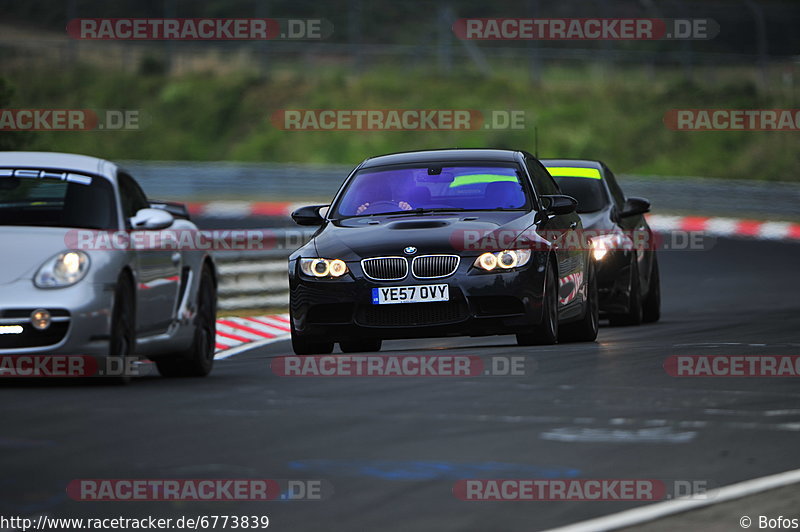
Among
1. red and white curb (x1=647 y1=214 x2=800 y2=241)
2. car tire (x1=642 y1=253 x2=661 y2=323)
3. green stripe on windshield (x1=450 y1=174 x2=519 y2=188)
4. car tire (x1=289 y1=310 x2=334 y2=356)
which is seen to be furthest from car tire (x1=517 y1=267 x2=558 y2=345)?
red and white curb (x1=647 y1=214 x2=800 y2=241)

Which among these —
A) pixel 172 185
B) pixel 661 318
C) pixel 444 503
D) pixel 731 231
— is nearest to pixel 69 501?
pixel 444 503

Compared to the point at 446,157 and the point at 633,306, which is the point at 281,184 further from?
the point at 446,157

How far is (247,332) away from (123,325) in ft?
22.3

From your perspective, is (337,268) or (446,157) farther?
(446,157)

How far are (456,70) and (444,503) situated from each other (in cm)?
5464

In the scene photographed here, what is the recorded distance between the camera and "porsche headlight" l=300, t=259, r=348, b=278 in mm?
12109

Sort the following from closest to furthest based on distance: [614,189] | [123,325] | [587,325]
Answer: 1. [123,325]
2. [587,325]
3. [614,189]

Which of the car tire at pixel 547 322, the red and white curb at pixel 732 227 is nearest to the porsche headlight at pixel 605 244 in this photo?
the car tire at pixel 547 322

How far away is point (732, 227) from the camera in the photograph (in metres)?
38.3

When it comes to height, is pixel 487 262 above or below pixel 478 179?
below

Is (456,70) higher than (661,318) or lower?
higher

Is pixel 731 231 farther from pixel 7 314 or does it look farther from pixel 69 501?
pixel 69 501

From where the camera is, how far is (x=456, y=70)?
60.8m

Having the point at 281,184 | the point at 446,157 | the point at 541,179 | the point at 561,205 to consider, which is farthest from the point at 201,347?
the point at 281,184
